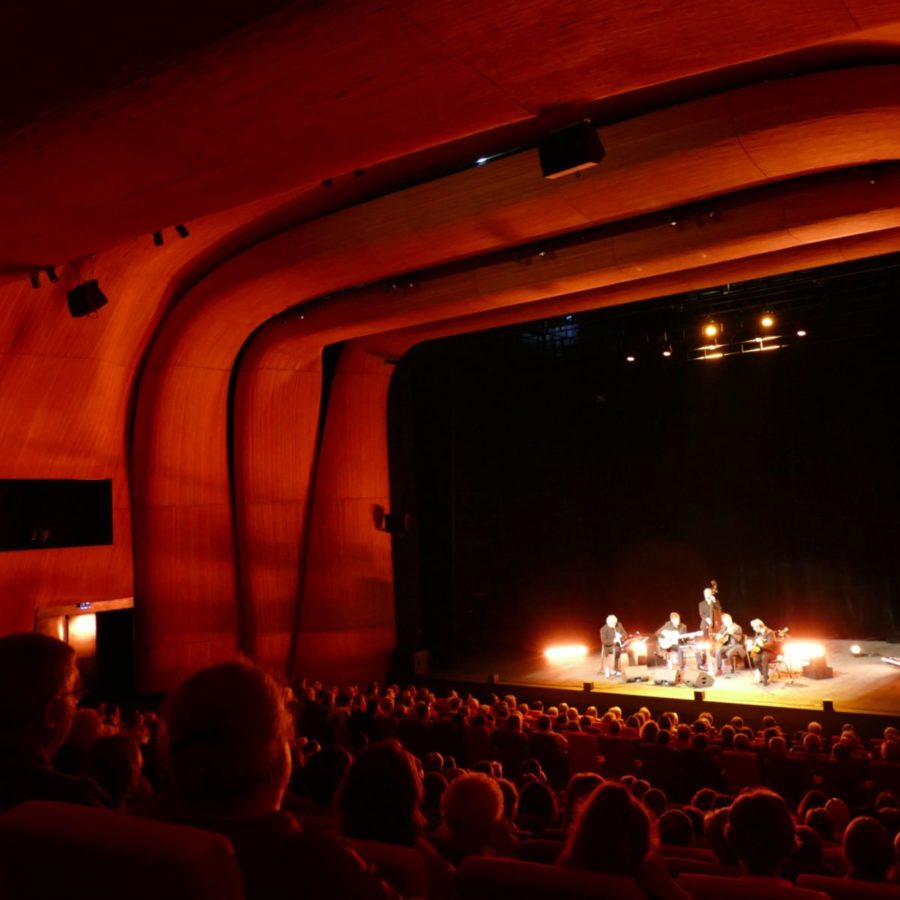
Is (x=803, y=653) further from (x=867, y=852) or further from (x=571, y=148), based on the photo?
(x=867, y=852)

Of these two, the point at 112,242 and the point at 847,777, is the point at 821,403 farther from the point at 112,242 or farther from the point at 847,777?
the point at 112,242

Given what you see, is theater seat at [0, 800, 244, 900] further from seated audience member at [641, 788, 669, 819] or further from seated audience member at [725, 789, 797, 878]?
seated audience member at [641, 788, 669, 819]

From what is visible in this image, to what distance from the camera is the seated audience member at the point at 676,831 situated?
4418 millimetres

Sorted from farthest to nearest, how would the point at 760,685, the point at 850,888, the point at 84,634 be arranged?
the point at 760,685 < the point at 84,634 < the point at 850,888

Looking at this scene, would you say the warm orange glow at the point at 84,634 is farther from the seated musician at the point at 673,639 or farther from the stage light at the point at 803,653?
the stage light at the point at 803,653

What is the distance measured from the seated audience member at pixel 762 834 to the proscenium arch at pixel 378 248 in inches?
256

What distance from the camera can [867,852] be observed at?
355 cm

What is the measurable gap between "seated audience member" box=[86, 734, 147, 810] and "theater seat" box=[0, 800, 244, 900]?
160cm

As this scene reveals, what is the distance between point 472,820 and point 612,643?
10.7m

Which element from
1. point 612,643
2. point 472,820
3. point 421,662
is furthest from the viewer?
point 421,662

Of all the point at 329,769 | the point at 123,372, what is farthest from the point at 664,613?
the point at 329,769

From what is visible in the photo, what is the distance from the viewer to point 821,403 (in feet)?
49.9

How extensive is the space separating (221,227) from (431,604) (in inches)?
338

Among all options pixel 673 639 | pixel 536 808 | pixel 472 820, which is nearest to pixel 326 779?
pixel 472 820
